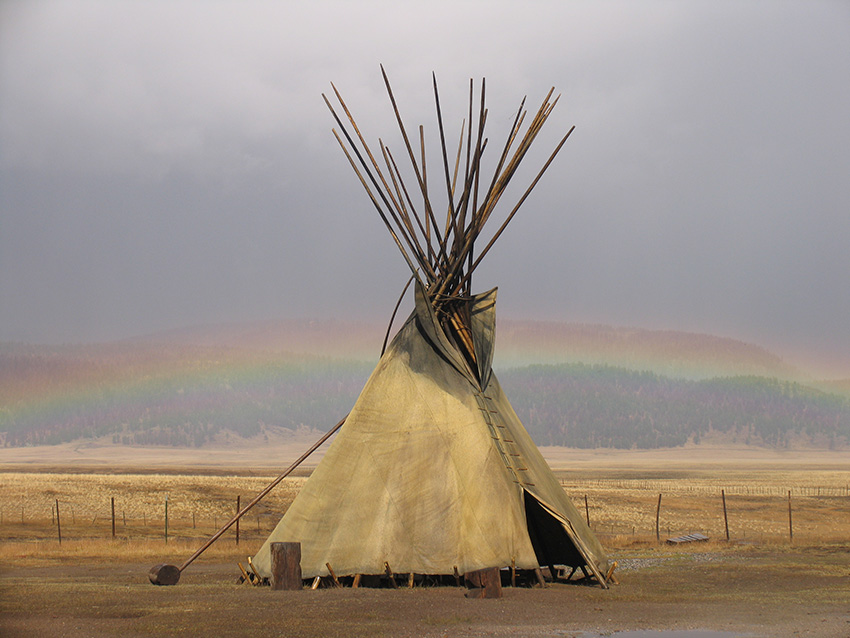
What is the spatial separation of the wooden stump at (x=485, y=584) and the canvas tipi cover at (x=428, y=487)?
1.91 feet

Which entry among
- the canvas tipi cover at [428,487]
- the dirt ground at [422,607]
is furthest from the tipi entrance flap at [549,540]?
the dirt ground at [422,607]

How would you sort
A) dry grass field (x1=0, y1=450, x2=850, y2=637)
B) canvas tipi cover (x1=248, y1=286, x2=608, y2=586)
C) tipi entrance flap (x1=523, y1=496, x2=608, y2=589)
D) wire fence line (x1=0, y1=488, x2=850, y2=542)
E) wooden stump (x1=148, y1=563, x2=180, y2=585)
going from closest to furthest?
dry grass field (x1=0, y1=450, x2=850, y2=637) < canvas tipi cover (x1=248, y1=286, x2=608, y2=586) < wooden stump (x1=148, y1=563, x2=180, y2=585) < tipi entrance flap (x1=523, y1=496, x2=608, y2=589) < wire fence line (x1=0, y1=488, x2=850, y2=542)

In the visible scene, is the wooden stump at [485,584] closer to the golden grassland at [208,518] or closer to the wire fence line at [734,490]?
the golden grassland at [208,518]

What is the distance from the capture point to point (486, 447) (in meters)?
12.2

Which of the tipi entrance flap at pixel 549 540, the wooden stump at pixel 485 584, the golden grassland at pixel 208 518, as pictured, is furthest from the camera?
the golden grassland at pixel 208 518

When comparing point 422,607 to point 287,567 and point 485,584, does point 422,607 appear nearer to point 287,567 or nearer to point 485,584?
point 485,584

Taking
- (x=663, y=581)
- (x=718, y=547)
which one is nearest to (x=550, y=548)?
(x=663, y=581)

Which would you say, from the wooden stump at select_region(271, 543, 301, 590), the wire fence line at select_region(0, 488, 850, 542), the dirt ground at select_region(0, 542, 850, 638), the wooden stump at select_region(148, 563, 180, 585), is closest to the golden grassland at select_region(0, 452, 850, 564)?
the wire fence line at select_region(0, 488, 850, 542)

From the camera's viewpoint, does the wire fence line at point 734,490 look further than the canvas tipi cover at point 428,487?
Yes

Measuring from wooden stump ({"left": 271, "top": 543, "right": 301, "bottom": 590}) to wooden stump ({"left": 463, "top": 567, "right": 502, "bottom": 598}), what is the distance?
2.32 metres

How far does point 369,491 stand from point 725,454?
160 meters

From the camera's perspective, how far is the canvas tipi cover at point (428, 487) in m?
11.4

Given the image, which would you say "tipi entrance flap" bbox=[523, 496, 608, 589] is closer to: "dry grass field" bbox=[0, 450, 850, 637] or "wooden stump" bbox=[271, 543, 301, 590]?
"dry grass field" bbox=[0, 450, 850, 637]

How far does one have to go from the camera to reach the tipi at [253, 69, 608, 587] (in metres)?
11.5
